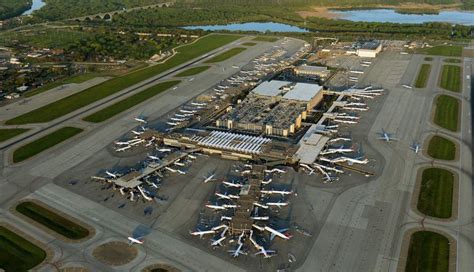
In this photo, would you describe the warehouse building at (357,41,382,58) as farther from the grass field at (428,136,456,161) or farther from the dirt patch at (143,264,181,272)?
the dirt patch at (143,264,181,272)

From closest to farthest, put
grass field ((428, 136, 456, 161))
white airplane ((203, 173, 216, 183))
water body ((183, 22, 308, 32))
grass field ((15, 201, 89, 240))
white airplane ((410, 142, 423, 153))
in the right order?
grass field ((15, 201, 89, 240)), white airplane ((203, 173, 216, 183)), grass field ((428, 136, 456, 161)), white airplane ((410, 142, 423, 153)), water body ((183, 22, 308, 32))

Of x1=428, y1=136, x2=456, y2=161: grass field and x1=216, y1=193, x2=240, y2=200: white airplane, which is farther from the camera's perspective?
x1=428, y1=136, x2=456, y2=161: grass field

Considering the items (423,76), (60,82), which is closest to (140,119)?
(60,82)

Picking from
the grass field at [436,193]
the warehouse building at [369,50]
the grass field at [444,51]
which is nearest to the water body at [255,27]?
the warehouse building at [369,50]

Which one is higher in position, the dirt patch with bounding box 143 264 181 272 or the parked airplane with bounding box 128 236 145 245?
the parked airplane with bounding box 128 236 145 245

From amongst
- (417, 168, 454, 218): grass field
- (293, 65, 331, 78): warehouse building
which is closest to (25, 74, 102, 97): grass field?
(293, 65, 331, 78): warehouse building

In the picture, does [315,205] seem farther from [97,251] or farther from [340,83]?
[340,83]

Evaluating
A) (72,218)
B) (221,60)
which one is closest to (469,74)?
(221,60)

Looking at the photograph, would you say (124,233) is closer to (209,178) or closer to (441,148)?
(209,178)
